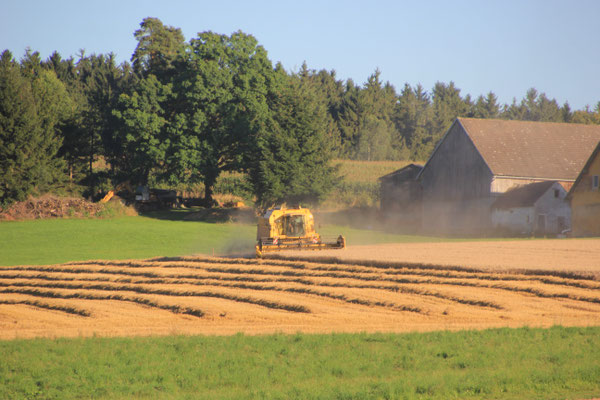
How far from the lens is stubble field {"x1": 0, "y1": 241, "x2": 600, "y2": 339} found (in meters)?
17.2

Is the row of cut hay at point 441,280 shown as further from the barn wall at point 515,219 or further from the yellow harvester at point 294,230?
the barn wall at point 515,219

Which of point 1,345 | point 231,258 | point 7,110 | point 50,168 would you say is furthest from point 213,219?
point 1,345

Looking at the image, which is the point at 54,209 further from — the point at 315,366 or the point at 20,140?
the point at 315,366

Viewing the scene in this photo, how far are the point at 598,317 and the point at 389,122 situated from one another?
11560cm

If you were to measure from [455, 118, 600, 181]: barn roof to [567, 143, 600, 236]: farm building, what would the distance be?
29.5 ft

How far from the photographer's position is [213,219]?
6334 centimetres

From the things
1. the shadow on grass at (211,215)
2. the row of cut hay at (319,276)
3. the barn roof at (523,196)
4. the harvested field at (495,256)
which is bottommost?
the row of cut hay at (319,276)

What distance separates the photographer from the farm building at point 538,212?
51281 mm

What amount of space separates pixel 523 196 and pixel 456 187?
8.36 meters

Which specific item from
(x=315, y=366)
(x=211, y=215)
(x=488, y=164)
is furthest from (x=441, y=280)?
(x=211, y=215)

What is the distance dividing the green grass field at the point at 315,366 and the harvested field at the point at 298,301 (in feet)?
6.95

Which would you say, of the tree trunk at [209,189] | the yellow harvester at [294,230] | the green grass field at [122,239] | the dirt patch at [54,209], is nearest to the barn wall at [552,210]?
the green grass field at [122,239]

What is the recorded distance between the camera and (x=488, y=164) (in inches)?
2217

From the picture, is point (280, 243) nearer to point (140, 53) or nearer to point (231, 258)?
point (231, 258)
